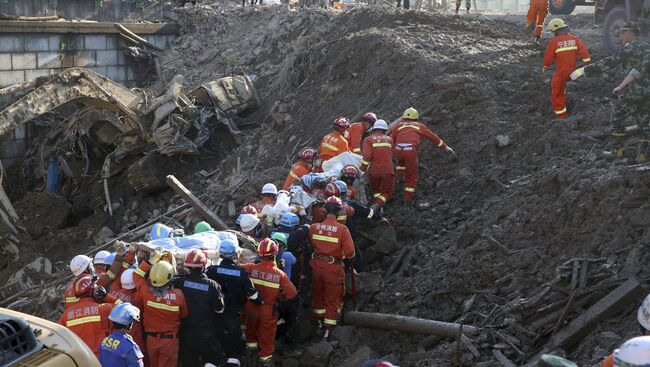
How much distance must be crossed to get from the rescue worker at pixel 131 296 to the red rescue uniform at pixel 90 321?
504 millimetres

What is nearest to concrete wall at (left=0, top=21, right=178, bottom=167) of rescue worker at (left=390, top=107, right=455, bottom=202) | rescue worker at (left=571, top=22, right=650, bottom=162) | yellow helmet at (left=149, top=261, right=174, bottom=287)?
rescue worker at (left=390, top=107, right=455, bottom=202)

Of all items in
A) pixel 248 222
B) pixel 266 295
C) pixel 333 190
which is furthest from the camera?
pixel 333 190

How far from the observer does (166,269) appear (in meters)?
8.57

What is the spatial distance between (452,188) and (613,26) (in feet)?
19.8

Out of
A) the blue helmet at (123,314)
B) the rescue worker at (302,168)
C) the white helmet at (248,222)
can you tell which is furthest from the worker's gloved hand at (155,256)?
the rescue worker at (302,168)

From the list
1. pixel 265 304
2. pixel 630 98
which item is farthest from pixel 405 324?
pixel 630 98

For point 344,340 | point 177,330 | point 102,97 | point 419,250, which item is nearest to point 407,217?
point 419,250

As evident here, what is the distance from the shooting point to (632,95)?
433 inches

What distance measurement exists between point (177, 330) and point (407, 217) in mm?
4816

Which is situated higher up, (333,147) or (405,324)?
(333,147)

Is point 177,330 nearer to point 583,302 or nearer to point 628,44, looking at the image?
point 583,302

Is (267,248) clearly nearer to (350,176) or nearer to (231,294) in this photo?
(231,294)

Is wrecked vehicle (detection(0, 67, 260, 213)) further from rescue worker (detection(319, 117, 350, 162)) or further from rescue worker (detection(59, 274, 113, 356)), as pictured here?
rescue worker (detection(59, 274, 113, 356))

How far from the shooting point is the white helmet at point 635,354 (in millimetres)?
4762
